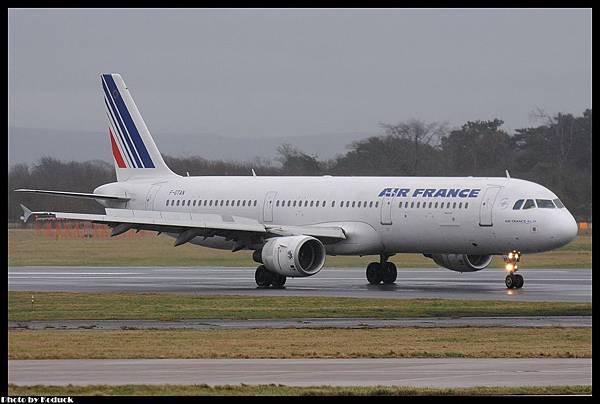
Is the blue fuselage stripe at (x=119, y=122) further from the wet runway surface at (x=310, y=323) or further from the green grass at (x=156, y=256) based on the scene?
the wet runway surface at (x=310, y=323)

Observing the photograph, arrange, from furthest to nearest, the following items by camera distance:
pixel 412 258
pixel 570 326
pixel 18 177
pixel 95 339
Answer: pixel 18 177 → pixel 412 258 → pixel 570 326 → pixel 95 339

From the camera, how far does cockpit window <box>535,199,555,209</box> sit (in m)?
41.1

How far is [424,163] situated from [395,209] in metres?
39.1

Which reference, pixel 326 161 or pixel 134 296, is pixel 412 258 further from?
pixel 134 296

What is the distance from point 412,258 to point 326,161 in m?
19.7

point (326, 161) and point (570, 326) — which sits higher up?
point (326, 161)

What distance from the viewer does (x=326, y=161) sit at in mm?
80750

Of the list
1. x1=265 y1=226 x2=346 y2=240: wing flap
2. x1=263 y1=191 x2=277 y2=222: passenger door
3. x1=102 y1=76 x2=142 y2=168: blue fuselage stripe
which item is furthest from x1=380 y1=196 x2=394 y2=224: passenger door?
x1=102 y1=76 x2=142 y2=168: blue fuselage stripe

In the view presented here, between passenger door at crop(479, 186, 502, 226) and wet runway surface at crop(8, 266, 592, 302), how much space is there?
6.26 feet

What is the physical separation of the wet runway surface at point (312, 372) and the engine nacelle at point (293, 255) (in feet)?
64.0

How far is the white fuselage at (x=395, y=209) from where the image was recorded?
41.0 metres

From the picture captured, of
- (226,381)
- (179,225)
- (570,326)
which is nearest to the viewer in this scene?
(226,381)

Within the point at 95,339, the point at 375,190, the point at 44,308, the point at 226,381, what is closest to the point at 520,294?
the point at 375,190

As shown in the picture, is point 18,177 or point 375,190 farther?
point 18,177
